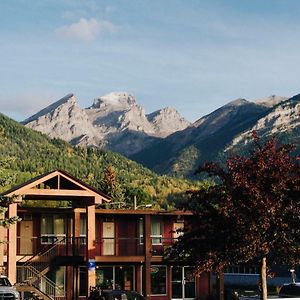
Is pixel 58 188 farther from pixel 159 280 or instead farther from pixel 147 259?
pixel 159 280

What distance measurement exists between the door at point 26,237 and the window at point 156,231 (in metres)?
7.73

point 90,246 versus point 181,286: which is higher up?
point 90,246

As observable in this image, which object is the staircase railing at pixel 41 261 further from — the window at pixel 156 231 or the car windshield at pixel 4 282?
the window at pixel 156 231

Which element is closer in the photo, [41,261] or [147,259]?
[41,261]

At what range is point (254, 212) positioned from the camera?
1065 inches

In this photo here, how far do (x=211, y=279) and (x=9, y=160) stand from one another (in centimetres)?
2661

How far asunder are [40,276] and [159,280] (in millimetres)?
8782

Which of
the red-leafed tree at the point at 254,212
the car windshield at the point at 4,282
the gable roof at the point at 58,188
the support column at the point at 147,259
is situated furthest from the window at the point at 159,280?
the red-leafed tree at the point at 254,212

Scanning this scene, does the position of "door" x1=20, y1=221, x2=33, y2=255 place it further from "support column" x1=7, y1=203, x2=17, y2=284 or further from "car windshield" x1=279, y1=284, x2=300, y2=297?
"car windshield" x1=279, y1=284, x2=300, y2=297

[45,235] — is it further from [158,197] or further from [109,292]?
[158,197]

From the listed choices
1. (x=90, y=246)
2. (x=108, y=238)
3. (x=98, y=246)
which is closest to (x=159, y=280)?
(x=98, y=246)

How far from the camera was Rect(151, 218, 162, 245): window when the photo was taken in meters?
46.9

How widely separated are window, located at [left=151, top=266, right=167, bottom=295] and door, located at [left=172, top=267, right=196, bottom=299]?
586mm

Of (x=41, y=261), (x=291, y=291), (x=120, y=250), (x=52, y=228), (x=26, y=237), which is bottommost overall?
(x=291, y=291)
